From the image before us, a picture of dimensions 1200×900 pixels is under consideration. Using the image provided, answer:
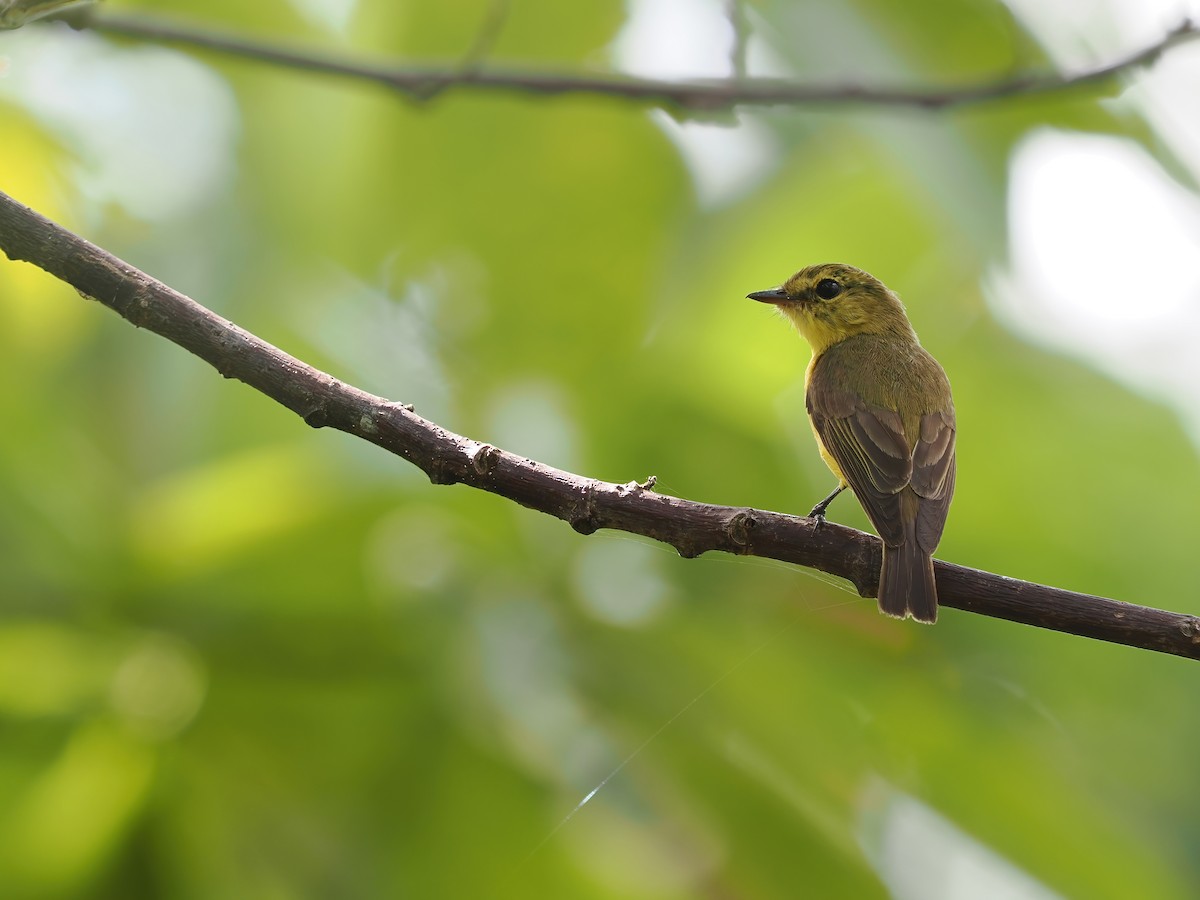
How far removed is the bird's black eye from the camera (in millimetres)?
3746

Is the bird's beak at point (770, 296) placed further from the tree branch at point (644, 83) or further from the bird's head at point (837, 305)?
the tree branch at point (644, 83)

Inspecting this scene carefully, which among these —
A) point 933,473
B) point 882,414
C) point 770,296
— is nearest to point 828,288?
point 770,296

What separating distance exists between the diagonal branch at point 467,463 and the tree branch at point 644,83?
1234mm

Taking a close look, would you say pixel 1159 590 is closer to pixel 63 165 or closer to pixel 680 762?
pixel 680 762

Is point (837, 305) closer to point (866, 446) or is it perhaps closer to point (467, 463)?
point (866, 446)

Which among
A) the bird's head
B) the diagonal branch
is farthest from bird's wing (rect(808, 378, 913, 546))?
the diagonal branch

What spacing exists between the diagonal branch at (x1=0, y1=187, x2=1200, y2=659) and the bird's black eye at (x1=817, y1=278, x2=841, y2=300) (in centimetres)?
196

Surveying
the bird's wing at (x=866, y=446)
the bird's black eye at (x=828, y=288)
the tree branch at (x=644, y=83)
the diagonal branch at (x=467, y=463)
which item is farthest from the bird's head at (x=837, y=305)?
the diagonal branch at (x=467, y=463)

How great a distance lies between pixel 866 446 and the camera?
3.06m

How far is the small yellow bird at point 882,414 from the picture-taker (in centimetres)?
232

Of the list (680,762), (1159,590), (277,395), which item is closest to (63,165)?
(277,395)

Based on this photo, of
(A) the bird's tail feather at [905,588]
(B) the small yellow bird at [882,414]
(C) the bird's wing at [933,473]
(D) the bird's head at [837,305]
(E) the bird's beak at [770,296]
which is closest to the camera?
(A) the bird's tail feather at [905,588]

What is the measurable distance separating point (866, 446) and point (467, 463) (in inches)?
63.1

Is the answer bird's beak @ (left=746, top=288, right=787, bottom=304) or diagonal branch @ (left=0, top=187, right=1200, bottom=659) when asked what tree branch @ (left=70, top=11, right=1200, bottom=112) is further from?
diagonal branch @ (left=0, top=187, right=1200, bottom=659)
